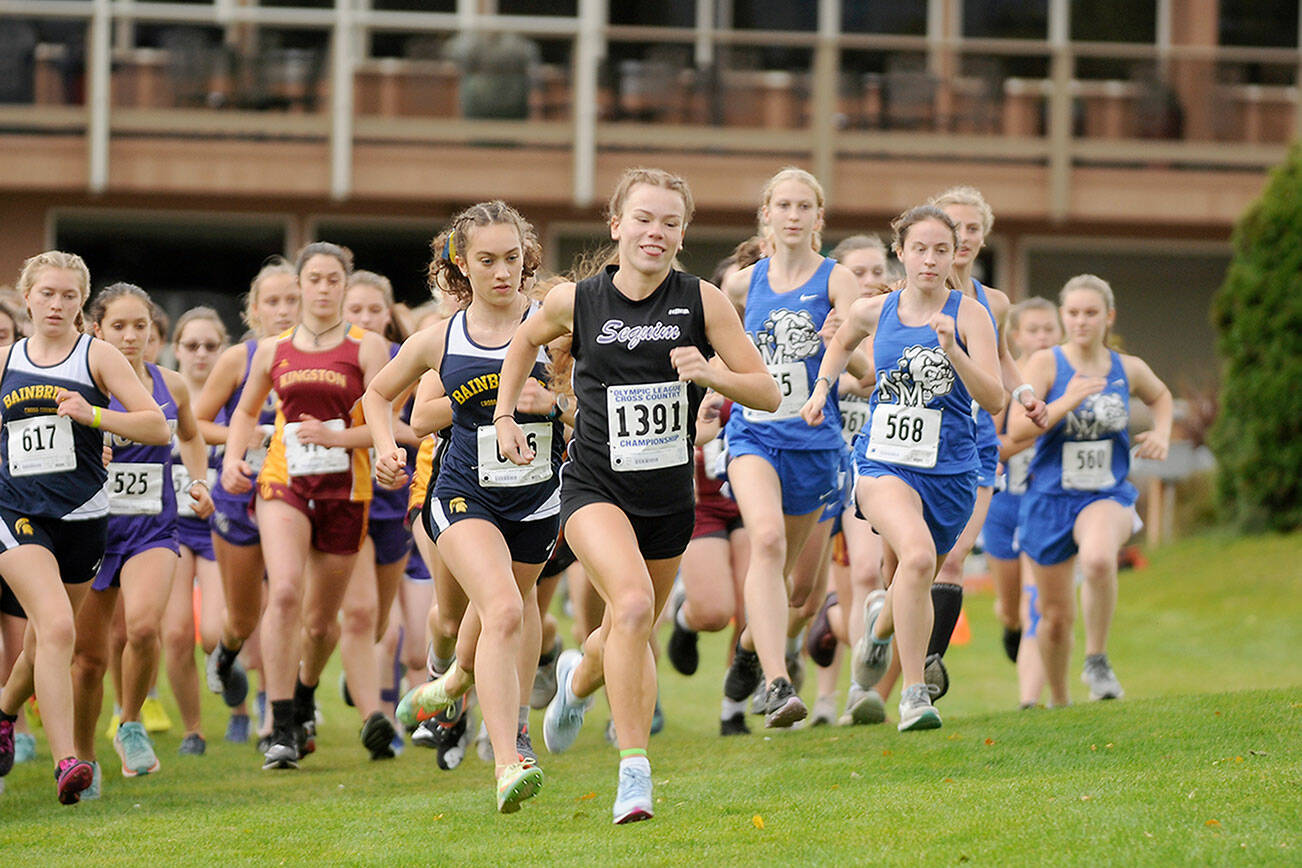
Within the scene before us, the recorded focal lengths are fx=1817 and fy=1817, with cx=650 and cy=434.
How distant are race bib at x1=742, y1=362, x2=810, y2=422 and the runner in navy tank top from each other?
1829mm

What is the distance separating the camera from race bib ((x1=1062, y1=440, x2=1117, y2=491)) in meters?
9.13

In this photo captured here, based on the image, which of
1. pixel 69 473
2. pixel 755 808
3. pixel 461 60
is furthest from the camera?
pixel 461 60

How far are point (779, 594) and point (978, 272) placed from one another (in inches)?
598

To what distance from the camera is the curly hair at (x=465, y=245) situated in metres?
6.99

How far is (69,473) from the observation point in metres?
7.32

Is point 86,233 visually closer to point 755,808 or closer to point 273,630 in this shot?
point 273,630

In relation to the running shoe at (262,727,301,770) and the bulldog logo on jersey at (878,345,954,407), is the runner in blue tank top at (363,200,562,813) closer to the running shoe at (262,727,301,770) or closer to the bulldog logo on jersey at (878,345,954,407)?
the running shoe at (262,727,301,770)

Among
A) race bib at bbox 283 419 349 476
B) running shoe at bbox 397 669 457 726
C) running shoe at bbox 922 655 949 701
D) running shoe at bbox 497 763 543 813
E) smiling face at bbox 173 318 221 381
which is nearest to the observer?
running shoe at bbox 497 763 543 813

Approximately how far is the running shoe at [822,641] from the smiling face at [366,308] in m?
2.76

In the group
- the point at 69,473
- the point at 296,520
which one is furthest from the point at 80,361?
the point at 296,520

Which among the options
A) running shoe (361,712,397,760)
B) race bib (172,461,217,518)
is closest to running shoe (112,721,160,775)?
running shoe (361,712,397,760)

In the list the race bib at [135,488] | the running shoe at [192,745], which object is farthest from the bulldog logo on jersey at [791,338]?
the running shoe at [192,745]

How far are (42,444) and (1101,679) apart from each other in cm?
515

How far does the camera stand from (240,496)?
9094 mm
